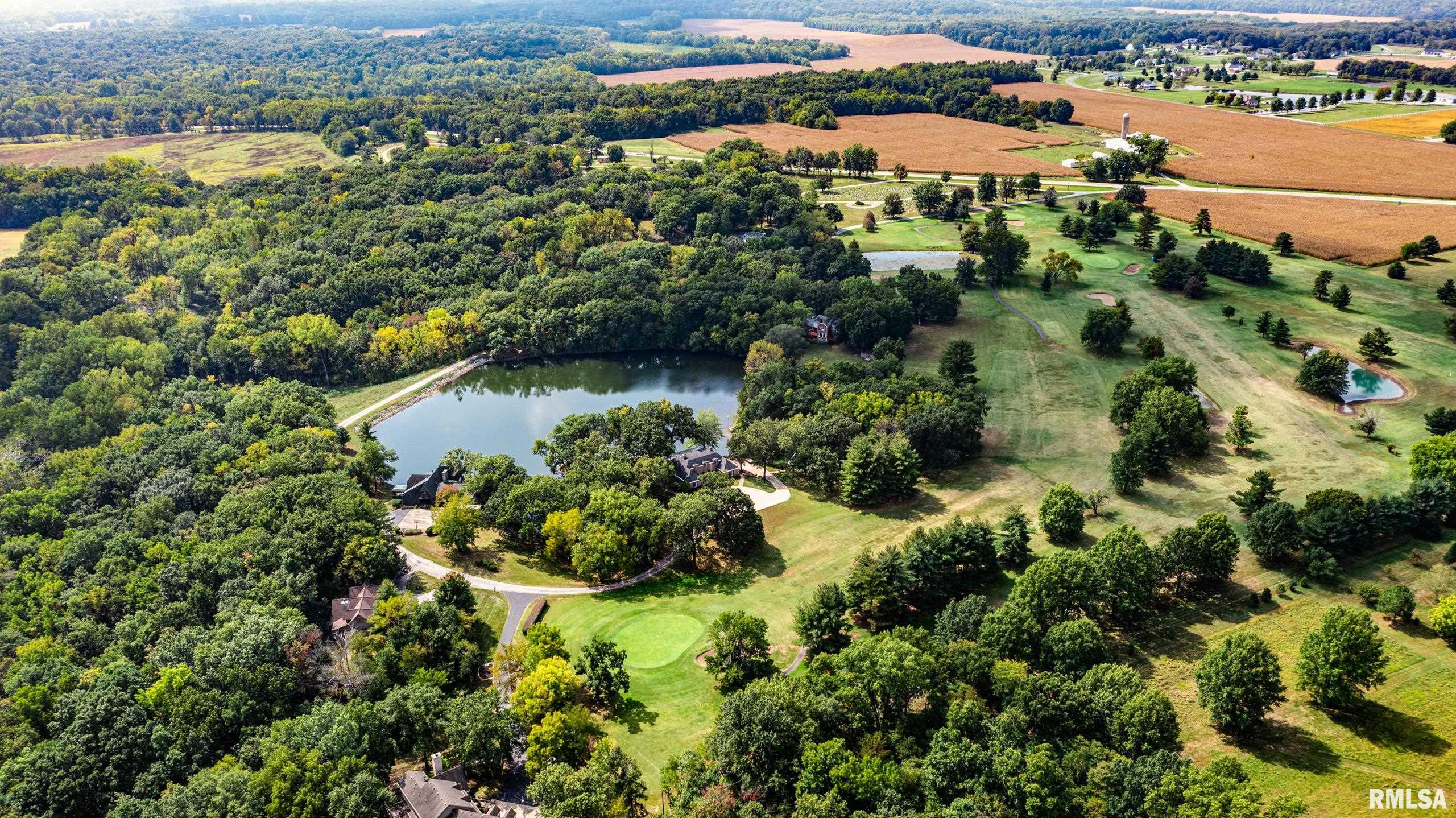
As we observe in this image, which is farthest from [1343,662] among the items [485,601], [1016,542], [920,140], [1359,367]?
[920,140]

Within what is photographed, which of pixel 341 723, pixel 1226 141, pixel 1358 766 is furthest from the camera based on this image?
pixel 1226 141

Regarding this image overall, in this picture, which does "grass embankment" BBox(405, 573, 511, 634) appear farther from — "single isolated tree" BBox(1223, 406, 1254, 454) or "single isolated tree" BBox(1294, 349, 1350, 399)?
"single isolated tree" BBox(1294, 349, 1350, 399)

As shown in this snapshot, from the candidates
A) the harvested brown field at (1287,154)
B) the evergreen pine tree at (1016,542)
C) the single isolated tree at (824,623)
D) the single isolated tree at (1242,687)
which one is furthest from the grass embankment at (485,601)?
the harvested brown field at (1287,154)

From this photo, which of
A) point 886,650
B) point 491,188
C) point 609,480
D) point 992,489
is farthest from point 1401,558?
point 491,188

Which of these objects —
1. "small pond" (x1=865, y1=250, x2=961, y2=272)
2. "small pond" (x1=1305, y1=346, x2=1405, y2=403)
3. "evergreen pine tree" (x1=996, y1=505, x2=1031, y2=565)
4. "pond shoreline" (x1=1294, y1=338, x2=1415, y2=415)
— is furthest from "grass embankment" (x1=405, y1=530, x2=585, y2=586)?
"small pond" (x1=1305, y1=346, x2=1405, y2=403)

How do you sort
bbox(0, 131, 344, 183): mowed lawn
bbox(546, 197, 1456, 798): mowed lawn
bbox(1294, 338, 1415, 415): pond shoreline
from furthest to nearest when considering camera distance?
bbox(0, 131, 344, 183): mowed lawn
bbox(1294, 338, 1415, 415): pond shoreline
bbox(546, 197, 1456, 798): mowed lawn

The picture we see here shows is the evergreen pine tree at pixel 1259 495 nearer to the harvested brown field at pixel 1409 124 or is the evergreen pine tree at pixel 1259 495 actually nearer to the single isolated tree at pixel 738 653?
the single isolated tree at pixel 738 653

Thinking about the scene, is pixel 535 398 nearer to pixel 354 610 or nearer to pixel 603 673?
pixel 354 610

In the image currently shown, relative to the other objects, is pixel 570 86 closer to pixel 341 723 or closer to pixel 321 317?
pixel 321 317
